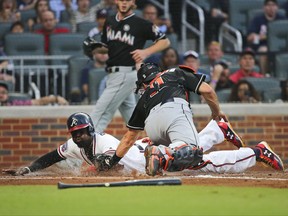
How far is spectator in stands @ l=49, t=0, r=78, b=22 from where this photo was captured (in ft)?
50.2

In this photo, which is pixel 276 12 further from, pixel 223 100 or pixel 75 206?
pixel 75 206

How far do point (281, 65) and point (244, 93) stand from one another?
100cm

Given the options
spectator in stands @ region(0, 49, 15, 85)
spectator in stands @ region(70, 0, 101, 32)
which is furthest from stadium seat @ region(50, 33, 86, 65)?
spectator in stands @ region(70, 0, 101, 32)

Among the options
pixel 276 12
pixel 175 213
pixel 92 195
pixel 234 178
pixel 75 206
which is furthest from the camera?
pixel 276 12

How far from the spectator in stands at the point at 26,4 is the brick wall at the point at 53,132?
337 centimetres

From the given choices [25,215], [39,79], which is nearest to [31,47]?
[39,79]

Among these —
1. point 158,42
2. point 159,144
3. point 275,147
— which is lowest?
point 275,147

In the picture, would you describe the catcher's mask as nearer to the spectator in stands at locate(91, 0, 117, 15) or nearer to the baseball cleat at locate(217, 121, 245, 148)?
the baseball cleat at locate(217, 121, 245, 148)

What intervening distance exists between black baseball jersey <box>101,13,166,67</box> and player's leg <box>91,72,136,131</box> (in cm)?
17

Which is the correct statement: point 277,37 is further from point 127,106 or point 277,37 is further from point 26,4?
point 26,4

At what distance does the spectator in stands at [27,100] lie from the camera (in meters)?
12.9

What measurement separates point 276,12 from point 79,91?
3861 millimetres

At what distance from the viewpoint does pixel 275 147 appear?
1280 centimetres

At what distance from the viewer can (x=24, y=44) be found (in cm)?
1387
